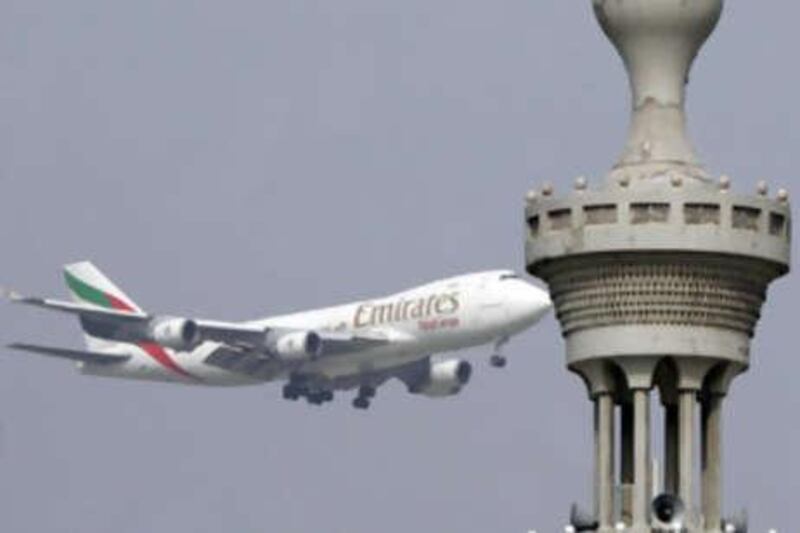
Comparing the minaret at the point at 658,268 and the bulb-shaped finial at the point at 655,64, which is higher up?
the bulb-shaped finial at the point at 655,64

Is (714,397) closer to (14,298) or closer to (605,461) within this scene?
(605,461)

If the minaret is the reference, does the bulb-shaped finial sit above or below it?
above

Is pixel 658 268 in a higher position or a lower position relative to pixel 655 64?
lower

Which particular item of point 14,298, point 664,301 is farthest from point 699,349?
point 14,298
